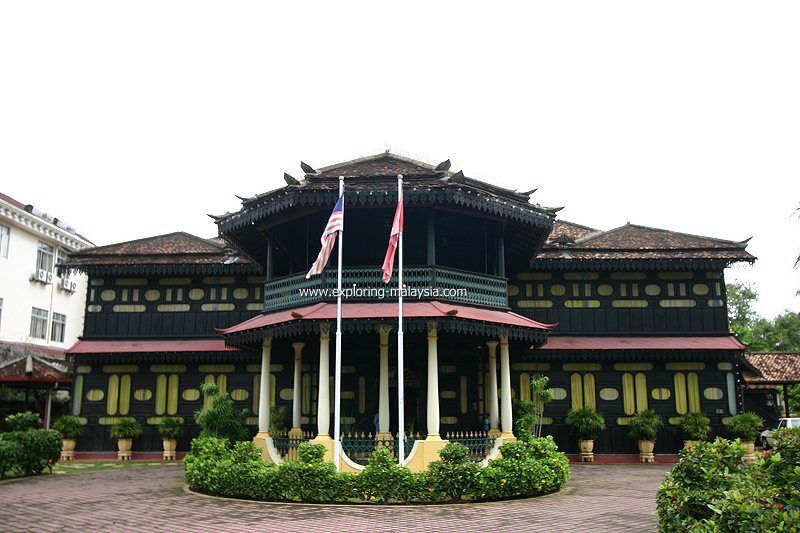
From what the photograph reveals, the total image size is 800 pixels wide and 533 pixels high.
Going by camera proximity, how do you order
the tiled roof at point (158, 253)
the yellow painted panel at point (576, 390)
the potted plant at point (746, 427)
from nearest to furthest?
the potted plant at point (746, 427) → the yellow painted panel at point (576, 390) → the tiled roof at point (158, 253)

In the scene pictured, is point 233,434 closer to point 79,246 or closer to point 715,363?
point 715,363

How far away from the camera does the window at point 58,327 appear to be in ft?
139

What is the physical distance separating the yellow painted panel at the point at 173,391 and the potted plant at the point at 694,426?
20.4 m

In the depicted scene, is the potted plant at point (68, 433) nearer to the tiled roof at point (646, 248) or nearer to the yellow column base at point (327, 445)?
the yellow column base at point (327, 445)

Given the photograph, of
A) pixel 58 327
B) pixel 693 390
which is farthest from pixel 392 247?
pixel 58 327

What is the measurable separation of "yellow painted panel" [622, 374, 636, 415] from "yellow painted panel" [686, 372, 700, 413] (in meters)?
2.18

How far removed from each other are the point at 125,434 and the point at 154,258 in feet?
24.7

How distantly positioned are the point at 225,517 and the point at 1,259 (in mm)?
30130

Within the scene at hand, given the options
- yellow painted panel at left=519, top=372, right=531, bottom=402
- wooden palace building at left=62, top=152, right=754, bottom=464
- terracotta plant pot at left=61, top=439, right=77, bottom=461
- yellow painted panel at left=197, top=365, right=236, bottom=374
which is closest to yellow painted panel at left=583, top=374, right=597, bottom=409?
wooden palace building at left=62, top=152, right=754, bottom=464

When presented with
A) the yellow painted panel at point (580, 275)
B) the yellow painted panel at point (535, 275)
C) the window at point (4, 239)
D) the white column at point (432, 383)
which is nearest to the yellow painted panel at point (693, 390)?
the yellow painted panel at point (580, 275)

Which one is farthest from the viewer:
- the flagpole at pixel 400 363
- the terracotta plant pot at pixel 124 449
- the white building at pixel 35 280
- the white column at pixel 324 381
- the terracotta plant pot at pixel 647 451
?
the white building at pixel 35 280

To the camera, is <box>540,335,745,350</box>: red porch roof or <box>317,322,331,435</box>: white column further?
<box>540,335,745,350</box>: red porch roof

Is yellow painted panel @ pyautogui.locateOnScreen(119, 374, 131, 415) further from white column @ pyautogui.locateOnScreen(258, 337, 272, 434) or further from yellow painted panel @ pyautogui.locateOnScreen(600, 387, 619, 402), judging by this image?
yellow painted panel @ pyautogui.locateOnScreen(600, 387, 619, 402)

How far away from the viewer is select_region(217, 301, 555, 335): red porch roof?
17.9 m
